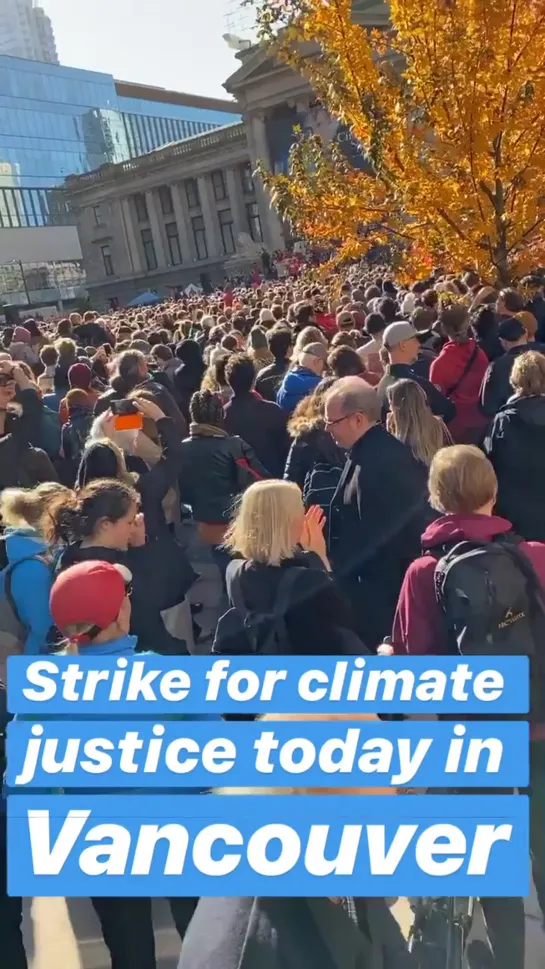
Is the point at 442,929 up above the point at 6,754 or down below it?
below

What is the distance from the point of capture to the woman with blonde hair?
272 cm

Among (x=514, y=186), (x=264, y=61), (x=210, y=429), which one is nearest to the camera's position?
(x=210, y=429)

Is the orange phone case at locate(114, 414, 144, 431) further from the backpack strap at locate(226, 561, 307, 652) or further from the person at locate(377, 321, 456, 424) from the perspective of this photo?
the backpack strap at locate(226, 561, 307, 652)

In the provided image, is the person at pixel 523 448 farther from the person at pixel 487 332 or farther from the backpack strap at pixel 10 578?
the backpack strap at pixel 10 578

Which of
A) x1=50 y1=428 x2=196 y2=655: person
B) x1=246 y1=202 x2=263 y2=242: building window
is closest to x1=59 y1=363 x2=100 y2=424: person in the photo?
x1=50 y1=428 x2=196 y2=655: person

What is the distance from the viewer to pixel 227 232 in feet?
238

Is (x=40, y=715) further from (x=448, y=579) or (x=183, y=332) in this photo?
(x=183, y=332)

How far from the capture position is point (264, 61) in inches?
2206

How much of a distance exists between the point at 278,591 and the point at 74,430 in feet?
13.9

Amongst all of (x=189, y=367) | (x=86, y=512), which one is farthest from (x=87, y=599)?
(x=189, y=367)

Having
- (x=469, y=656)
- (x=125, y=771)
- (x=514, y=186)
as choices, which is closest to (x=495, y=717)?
(x=469, y=656)

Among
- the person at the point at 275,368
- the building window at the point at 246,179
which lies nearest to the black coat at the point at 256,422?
the person at the point at 275,368

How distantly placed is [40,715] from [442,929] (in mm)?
1430

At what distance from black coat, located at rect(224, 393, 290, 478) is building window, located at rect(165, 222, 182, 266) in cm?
7300
